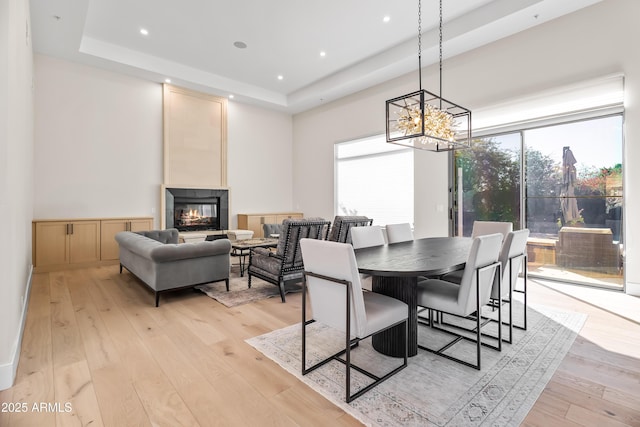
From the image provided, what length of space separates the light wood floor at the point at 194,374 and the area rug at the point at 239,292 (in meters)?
0.23

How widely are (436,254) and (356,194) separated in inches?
194

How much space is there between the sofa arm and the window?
12.8ft

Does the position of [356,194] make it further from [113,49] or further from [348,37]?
[113,49]

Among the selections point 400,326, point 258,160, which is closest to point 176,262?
point 400,326

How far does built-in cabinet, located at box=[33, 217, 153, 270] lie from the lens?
16.7 feet

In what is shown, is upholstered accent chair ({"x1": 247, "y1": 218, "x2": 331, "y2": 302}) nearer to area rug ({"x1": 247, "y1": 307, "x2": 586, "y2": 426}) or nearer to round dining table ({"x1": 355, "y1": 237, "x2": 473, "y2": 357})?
area rug ({"x1": 247, "y1": 307, "x2": 586, "y2": 426})

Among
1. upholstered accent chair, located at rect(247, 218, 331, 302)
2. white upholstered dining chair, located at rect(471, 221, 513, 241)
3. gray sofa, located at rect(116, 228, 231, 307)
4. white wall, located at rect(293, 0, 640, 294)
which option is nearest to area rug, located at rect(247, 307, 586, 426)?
upholstered accent chair, located at rect(247, 218, 331, 302)

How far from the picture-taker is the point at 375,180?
23.3 feet

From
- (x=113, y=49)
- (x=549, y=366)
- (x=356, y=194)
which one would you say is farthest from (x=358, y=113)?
(x=549, y=366)

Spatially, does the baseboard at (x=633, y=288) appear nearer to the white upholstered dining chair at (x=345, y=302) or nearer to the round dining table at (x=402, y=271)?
the round dining table at (x=402, y=271)

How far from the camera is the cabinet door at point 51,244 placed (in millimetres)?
5078

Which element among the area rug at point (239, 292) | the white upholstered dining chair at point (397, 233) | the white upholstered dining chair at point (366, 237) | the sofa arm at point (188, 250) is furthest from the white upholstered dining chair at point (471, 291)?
the sofa arm at point (188, 250)

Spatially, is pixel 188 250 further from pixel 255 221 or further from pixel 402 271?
pixel 255 221

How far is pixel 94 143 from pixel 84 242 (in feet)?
6.06
